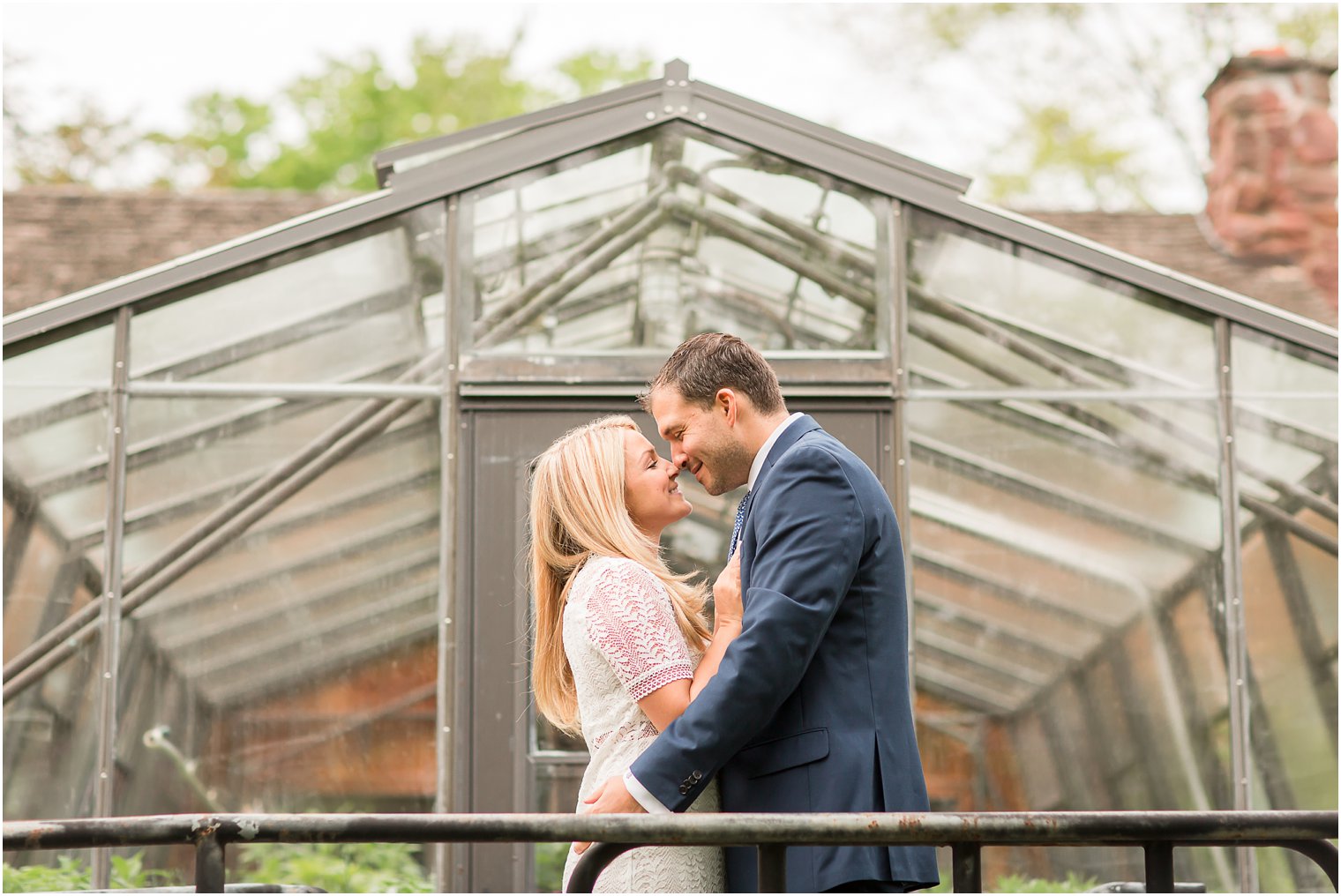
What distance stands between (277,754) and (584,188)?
8.90 feet

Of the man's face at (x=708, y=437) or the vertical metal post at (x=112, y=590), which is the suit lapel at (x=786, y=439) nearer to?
the man's face at (x=708, y=437)

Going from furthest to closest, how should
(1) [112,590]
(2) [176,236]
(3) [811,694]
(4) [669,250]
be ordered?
(2) [176,236] → (4) [669,250] → (1) [112,590] → (3) [811,694]

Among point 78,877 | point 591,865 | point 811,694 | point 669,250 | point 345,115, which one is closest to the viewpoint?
point 591,865

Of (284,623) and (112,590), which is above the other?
(112,590)

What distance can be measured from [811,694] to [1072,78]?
1855 cm

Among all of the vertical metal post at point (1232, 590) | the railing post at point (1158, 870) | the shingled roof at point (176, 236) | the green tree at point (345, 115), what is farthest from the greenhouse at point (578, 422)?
the green tree at point (345, 115)

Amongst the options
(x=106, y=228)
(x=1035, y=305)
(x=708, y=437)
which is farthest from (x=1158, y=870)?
(x=106, y=228)

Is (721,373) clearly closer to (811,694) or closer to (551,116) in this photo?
(811,694)

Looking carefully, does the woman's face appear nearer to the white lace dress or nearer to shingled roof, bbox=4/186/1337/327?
the white lace dress

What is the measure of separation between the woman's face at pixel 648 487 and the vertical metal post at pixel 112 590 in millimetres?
3345

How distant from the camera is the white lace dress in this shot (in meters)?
2.93

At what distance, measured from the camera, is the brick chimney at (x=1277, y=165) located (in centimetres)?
1102

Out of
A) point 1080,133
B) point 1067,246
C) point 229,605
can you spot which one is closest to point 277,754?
point 229,605

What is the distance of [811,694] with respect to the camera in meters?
2.86
